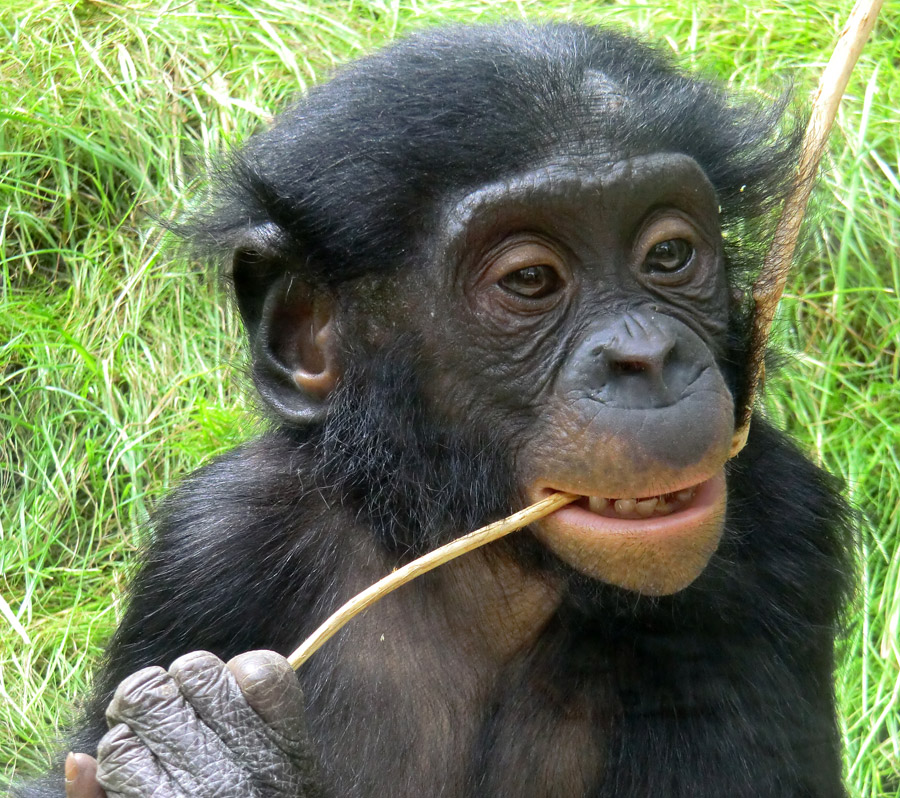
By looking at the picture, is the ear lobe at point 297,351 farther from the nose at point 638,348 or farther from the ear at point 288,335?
the nose at point 638,348

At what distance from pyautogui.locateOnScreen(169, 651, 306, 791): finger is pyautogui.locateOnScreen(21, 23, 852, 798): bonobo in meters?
0.32

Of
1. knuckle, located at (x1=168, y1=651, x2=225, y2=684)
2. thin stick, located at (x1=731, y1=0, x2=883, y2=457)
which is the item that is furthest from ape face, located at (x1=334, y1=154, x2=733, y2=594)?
knuckle, located at (x1=168, y1=651, x2=225, y2=684)

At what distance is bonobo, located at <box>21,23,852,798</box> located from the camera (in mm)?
3869

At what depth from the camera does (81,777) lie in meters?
3.47

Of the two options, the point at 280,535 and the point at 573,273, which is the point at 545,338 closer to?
the point at 573,273

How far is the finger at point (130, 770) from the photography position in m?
3.45

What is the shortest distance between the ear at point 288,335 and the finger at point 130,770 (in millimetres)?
1177

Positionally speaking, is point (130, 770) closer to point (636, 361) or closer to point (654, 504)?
point (654, 504)

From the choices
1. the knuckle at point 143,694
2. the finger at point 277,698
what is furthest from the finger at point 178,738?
the finger at point 277,698

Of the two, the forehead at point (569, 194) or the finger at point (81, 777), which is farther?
the forehead at point (569, 194)

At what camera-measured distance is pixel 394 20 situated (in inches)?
318

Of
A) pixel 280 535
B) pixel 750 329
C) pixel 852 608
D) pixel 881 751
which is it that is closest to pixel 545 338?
pixel 750 329

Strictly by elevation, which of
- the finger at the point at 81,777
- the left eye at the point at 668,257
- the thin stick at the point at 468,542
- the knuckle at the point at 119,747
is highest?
the left eye at the point at 668,257

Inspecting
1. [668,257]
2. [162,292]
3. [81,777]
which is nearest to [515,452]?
[668,257]
